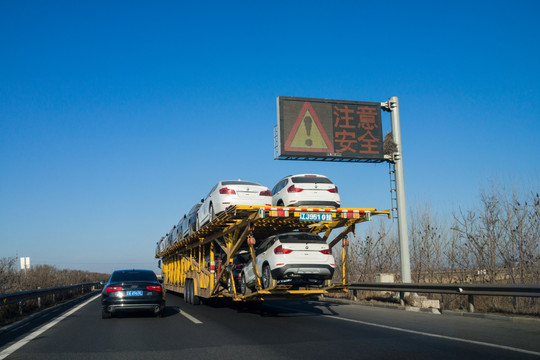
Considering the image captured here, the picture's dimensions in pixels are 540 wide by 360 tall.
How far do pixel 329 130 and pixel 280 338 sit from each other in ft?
43.9

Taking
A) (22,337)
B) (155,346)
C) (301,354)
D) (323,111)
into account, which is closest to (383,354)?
(301,354)

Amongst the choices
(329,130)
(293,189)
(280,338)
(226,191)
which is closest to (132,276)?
(226,191)

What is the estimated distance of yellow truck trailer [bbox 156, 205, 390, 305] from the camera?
12.6 metres

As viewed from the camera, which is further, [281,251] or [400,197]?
[400,197]

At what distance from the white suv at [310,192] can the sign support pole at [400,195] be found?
20.1 ft

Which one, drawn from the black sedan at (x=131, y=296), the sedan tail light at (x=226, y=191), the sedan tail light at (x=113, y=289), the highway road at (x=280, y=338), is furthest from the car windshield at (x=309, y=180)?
the sedan tail light at (x=113, y=289)

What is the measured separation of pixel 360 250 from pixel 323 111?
6.92m

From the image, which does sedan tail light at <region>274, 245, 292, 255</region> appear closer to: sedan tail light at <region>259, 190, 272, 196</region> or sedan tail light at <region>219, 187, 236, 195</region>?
sedan tail light at <region>259, 190, 272, 196</region>

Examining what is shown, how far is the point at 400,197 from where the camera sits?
19703 millimetres

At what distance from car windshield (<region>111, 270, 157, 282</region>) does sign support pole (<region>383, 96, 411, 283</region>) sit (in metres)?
9.80

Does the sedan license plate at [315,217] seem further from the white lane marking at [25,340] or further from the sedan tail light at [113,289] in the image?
the white lane marking at [25,340]

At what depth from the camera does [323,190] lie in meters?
14.1

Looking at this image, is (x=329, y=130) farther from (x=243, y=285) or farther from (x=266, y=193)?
(x=243, y=285)

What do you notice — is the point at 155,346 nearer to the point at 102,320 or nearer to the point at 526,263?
the point at 102,320
